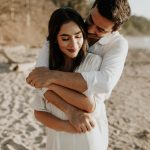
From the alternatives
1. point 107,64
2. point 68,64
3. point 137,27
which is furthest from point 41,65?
point 137,27

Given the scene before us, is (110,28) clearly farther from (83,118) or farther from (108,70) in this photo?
(83,118)

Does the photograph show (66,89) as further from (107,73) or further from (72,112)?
(107,73)

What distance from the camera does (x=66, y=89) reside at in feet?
6.97

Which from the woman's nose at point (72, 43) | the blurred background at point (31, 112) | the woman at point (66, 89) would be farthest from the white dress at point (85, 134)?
the blurred background at point (31, 112)

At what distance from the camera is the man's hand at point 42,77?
2.12 meters

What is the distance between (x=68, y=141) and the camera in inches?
86.5

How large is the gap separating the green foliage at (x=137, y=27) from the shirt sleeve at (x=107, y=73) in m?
56.6

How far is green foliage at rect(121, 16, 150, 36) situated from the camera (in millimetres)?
60519

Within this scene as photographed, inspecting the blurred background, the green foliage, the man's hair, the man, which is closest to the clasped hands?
the man

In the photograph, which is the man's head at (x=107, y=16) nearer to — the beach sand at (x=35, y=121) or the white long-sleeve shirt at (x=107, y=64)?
the white long-sleeve shirt at (x=107, y=64)

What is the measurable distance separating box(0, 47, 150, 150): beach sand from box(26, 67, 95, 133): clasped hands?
3.51 meters

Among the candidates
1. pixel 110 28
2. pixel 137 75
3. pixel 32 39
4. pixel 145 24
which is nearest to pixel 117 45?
pixel 110 28

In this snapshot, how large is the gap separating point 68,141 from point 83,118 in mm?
194

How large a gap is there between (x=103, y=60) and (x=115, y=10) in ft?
0.88
